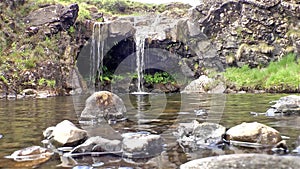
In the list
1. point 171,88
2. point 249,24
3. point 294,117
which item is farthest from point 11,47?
point 294,117

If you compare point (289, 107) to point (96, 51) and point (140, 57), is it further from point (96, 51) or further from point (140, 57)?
point (96, 51)

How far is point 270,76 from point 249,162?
712 inches

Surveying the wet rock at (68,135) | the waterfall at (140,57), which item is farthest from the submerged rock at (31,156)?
the waterfall at (140,57)

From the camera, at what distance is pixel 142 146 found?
186 inches

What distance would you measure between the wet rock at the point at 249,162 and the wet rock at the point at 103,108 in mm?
4820

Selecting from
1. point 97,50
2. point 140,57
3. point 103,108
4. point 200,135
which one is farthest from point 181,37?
point 200,135

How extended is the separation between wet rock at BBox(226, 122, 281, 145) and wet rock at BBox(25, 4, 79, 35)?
68.9 ft

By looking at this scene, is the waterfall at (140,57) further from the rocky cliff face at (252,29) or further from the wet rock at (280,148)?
the wet rock at (280,148)

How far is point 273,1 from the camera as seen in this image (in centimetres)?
2431

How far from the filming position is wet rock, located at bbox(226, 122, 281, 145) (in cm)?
508

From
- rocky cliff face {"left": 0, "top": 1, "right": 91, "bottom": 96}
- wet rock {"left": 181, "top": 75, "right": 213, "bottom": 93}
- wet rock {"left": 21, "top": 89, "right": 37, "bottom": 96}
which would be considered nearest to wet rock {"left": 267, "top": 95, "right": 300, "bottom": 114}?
wet rock {"left": 181, "top": 75, "right": 213, "bottom": 93}

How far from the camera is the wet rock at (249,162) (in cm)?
329

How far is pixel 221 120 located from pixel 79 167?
428 centimetres

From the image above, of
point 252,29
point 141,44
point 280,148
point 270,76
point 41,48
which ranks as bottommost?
point 270,76
